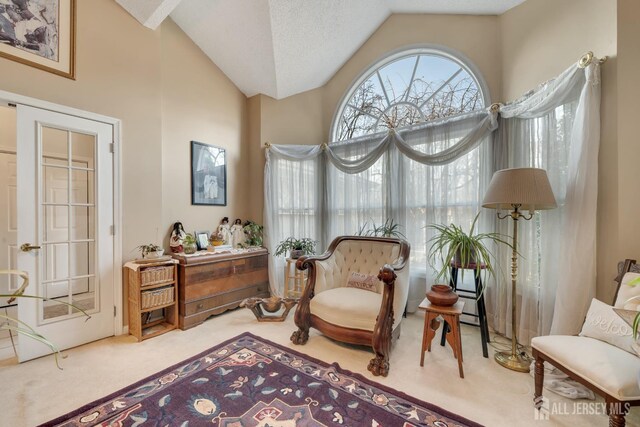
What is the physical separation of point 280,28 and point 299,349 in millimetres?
3393

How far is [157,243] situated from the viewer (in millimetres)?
3000

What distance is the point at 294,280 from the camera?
3.72 metres

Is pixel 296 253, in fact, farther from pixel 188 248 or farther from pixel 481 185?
pixel 481 185

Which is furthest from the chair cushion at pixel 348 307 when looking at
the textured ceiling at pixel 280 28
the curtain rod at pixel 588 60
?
the textured ceiling at pixel 280 28

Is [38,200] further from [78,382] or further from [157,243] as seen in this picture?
[78,382]

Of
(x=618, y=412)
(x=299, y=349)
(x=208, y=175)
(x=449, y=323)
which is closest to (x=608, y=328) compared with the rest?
(x=618, y=412)

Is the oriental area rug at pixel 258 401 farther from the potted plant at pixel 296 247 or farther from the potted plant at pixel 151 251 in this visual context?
the potted plant at pixel 296 247

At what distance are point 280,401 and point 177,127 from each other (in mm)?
3162

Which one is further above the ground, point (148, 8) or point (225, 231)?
point (148, 8)

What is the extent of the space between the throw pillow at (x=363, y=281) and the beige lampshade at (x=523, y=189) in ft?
4.17

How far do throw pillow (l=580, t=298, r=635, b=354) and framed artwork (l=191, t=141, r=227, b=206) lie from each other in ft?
12.6

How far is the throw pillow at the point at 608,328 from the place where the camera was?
1.52 meters

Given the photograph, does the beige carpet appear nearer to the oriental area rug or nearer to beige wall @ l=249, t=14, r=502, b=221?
the oriental area rug

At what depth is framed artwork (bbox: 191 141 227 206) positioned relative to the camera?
135 inches
